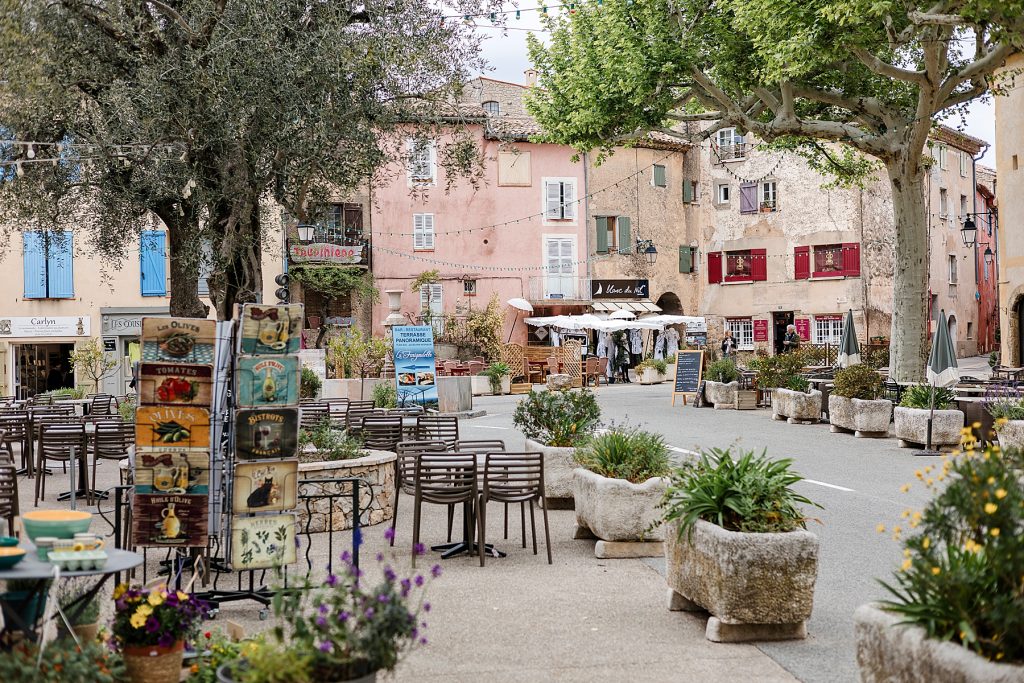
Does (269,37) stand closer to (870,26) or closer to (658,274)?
(870,26)

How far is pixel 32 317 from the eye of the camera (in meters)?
34.8

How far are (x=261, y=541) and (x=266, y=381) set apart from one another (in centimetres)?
102

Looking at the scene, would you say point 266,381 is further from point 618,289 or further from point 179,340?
point 618,289

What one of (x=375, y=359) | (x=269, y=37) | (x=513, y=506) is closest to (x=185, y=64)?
(x=269, y=37)

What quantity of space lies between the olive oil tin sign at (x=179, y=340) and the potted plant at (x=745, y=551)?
313cm

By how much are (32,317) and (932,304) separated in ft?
112

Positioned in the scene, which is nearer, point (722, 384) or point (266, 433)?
point (266, 433)

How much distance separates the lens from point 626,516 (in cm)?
897

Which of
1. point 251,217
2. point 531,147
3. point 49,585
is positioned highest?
point 531,147

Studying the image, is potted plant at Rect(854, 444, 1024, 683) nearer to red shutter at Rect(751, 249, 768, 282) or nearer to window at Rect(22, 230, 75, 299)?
window at Rect(22, 230, 75, 299)

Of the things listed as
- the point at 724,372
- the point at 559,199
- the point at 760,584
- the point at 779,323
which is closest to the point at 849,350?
the point at 724,372

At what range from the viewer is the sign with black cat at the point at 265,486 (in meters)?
7.04

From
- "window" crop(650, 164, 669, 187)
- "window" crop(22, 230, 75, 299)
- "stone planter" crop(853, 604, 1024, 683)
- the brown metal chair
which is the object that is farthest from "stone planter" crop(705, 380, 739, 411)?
"window" crop(650, 164, 669, 187)

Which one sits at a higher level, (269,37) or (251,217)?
(269,37)
